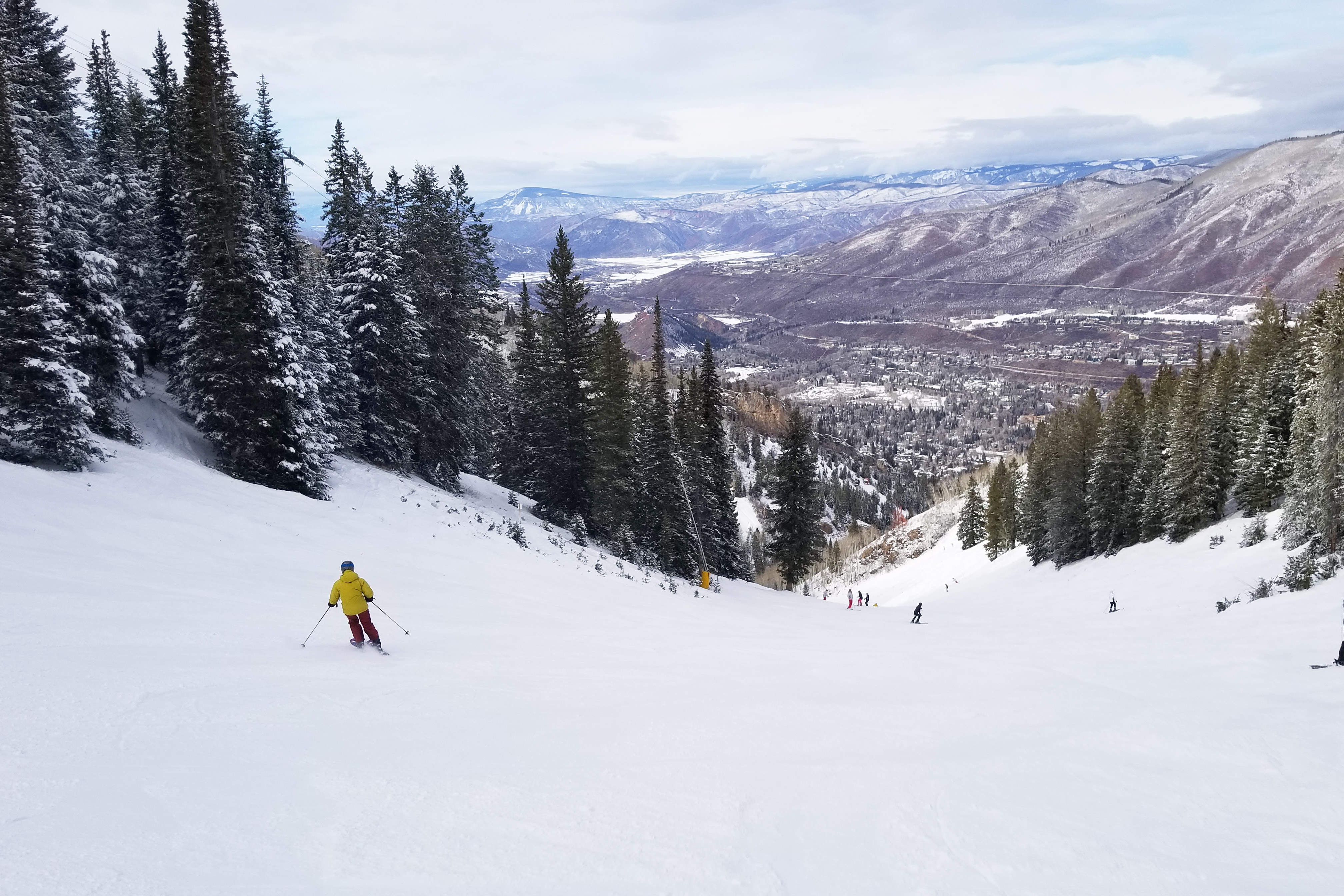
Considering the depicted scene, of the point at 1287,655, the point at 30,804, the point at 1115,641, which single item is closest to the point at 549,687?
the point at 30,804

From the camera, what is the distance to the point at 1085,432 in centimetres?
5097

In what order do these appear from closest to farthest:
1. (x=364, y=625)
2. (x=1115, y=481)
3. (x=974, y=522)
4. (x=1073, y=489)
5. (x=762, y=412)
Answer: (x=364, y=625)
(x=1115, y=481)
(x=1073, y=489)
(x=974, y=522)
(x=762, y=412)

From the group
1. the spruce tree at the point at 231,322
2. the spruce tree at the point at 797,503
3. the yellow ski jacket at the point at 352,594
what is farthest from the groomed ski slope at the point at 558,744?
the spruce tree at the point at 797,503

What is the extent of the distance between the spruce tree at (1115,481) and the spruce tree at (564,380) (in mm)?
34466

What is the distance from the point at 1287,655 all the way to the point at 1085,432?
40253 mm

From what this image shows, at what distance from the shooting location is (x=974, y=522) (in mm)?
87000

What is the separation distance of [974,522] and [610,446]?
66.2m

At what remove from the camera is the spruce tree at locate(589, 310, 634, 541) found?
3419cm

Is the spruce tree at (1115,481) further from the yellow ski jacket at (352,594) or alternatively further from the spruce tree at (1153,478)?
the yellow ski jacket at (352,594)

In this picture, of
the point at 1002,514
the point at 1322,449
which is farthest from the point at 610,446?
the point at 1002,514

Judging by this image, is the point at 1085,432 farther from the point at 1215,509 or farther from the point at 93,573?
the point at 93,573

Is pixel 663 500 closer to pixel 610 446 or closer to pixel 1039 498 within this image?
pixel 610 446

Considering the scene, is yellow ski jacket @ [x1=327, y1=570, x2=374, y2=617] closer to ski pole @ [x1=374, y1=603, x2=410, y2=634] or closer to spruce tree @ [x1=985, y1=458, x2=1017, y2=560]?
ski pole @ [x1=374, y1=603, x2=410, y2=634]

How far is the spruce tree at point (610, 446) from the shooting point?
34188 mm
